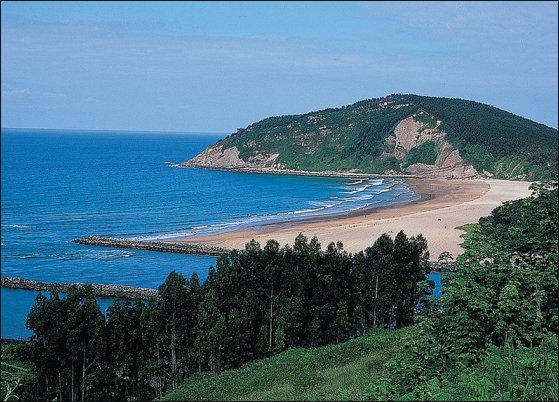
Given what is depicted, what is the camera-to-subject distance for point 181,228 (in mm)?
55094

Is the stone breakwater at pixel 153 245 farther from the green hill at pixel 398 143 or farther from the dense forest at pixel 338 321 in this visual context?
the green hill at pixel 398 143

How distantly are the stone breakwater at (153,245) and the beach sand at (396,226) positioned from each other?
1.75m

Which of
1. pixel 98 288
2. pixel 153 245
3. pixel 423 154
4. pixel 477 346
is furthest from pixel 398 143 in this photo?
pixel 477 346

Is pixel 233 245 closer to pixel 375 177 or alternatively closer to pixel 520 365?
pixel 520 365

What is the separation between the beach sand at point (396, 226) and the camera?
45.8 metres

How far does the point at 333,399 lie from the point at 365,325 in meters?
13.9

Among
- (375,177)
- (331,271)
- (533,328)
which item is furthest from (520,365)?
(375,177)

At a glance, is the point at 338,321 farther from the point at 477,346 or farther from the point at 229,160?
the point at 229,160

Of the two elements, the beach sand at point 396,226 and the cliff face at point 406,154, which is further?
the cliff face at point 406,154

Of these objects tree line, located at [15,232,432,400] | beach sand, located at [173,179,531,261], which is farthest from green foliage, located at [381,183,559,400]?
beach sand, located at [173,179,531,261]

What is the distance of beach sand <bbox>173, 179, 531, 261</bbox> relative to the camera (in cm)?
4575

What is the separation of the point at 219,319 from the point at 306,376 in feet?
18.4

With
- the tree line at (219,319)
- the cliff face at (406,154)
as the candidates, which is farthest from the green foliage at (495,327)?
the cliff face at (406,154)

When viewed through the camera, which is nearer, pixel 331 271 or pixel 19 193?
pixel 331 271
